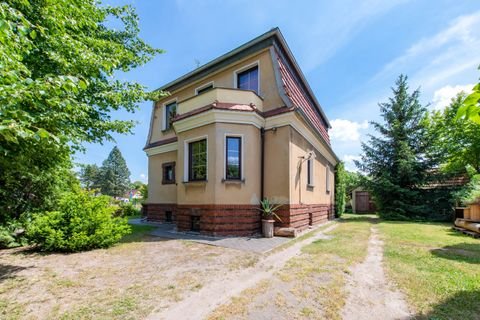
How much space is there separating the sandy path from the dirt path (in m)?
1.39

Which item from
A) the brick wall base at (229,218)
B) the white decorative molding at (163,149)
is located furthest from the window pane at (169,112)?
the brick wall base at (229,218)

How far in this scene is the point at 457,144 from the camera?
16.8 metres

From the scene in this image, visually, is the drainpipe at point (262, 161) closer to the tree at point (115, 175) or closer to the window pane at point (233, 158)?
the window pane at point (233, 158)

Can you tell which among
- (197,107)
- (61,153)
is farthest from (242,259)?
(197,107)

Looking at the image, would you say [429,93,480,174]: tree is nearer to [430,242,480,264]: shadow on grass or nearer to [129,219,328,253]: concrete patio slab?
[430,242,480,264]: shadow on grass

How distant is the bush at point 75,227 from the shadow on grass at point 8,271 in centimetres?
93

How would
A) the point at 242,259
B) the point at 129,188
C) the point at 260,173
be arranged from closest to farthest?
the point at 242,259 < the point at 260,173 < the point at 129,188

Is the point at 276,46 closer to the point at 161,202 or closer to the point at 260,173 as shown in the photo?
the point at 260,173

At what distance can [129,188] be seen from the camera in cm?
5969

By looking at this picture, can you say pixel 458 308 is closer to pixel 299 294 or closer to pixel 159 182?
pixel 299 294

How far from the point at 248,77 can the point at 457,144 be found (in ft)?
58.0

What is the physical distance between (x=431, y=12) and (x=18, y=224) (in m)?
12.4

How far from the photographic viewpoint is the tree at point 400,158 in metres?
15.8

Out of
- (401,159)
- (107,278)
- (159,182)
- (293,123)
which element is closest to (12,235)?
(107,278)
